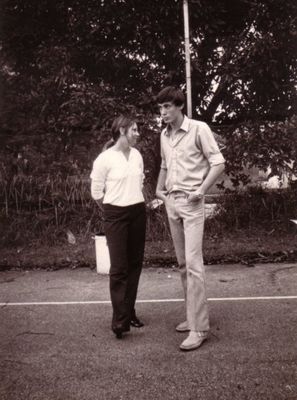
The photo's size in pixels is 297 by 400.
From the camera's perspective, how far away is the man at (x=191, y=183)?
4426 millimetres

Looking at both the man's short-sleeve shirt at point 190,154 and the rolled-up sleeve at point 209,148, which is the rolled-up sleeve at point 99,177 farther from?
the rolled-up sleeve at point 209,148

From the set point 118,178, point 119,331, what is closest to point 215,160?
point 118,178

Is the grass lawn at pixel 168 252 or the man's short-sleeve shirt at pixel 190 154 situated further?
the grass lawn at pixel 168 252

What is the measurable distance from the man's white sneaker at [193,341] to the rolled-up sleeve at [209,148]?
1.39m

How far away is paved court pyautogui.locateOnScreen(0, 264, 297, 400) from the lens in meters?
3.71

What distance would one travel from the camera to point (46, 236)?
9.42m

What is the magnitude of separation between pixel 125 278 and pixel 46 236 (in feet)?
15.9

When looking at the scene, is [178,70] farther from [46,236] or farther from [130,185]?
[130,185]

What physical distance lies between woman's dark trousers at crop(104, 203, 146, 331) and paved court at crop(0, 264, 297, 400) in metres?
0.26

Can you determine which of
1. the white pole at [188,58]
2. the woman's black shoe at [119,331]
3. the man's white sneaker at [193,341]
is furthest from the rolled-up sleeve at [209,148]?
the white pole at [188,58]

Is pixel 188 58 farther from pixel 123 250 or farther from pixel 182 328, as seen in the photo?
pixel 182 328

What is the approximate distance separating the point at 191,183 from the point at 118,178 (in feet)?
2.30

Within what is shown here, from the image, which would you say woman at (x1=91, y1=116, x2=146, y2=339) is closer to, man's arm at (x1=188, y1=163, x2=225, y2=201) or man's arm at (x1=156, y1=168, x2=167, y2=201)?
man's arm at (x1=156, y1=168, x2=167, y2=201)

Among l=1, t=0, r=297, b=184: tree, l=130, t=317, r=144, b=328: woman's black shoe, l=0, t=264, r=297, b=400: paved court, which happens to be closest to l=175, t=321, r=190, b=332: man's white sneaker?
l=0, t=264, r=297, b=400: paved court
